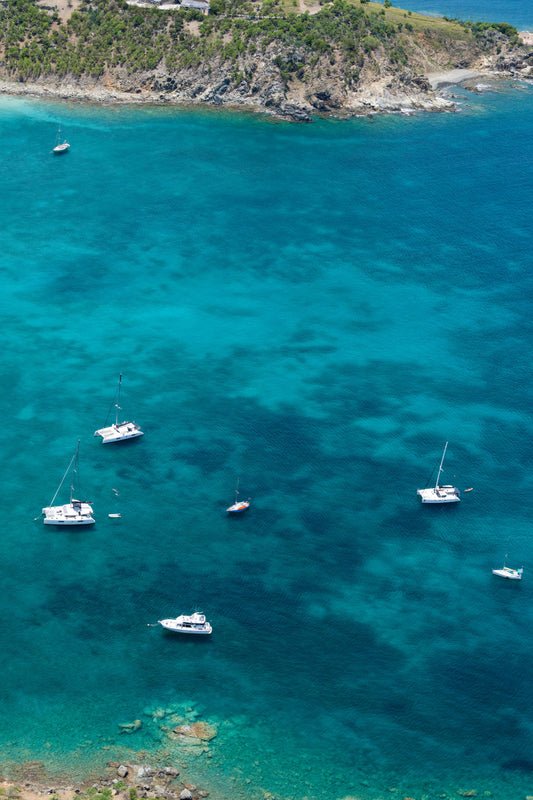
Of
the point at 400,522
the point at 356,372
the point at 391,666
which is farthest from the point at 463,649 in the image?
the point at 356,372

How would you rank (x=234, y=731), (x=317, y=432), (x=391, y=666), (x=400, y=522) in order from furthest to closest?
(x=317, y=432)
(x=400, y=522)
(x=391, y=666)
(x=234, y=731)

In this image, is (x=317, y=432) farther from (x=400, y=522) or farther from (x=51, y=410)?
(x=51, y=410)

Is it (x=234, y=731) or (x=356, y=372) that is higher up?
(x=356, y=372)

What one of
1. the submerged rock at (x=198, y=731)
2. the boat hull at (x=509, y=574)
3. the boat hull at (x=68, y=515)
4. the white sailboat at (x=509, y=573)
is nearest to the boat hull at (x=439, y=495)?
the white sailboat at (x=509, y=573)

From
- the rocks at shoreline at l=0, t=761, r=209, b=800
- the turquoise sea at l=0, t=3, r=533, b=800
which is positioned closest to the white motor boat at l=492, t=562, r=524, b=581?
the turquoise sea at l=0, t=3, r=533, b=800

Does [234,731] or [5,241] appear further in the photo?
[5,241]
